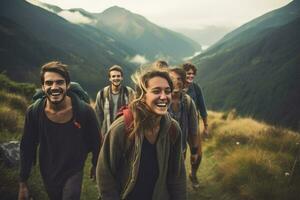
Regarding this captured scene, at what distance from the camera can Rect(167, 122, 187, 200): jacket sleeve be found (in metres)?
3.11

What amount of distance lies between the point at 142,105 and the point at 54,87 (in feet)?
3.88

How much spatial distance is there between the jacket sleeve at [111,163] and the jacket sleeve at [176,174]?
0.50 meters

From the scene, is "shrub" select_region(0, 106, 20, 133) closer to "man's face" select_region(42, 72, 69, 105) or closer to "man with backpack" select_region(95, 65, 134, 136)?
"man with backpack" select_region(95, 65, 134, 136)

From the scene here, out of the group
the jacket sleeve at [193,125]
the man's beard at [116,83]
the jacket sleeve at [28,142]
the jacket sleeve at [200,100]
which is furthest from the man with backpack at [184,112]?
the jacket sleeve at [28,142]

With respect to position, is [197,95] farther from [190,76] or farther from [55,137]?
[55,137]

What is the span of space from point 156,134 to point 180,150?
0.30 metres

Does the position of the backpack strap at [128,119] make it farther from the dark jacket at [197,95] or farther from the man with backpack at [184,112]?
the dark jacket at [197,95]

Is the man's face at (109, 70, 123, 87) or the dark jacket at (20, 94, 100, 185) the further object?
the man's face at (109, 70, 123, 87)

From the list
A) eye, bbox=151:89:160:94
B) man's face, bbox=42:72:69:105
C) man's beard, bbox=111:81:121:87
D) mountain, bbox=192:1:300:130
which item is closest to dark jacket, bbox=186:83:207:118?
man's beard, bbox=111:81:121:87

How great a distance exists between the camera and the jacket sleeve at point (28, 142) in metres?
3.67

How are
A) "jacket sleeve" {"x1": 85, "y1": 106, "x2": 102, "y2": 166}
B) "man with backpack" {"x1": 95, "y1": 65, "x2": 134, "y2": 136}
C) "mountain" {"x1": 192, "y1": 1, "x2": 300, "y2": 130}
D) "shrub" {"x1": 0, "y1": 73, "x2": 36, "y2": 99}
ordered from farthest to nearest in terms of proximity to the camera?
"mountain" {"x1": 192, "y1": 1, "x2": 300, "y2": 130}, "shrub" {"x1": 0, "y1": 73, "x2": 36, "y2": 99}, "man with backpack" {"x1": 95, "y1": 65, "x2": 134, "y2": 136}, "jacket sleeve" {"x1": 85, "y1": 106, "x2": 102, "y2": 166}

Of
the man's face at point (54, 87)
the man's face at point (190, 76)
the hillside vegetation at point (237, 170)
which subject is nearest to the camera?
the man's face at point (54, 87)

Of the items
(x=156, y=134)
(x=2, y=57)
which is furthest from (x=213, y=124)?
(x=2, y=57)

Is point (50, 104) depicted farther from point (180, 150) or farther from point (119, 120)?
point (180, 150)
